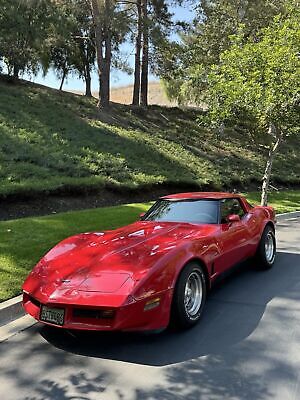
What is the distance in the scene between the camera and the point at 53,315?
388 centimetres

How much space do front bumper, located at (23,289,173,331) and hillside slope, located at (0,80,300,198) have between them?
740cm

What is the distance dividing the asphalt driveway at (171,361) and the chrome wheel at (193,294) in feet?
0.58

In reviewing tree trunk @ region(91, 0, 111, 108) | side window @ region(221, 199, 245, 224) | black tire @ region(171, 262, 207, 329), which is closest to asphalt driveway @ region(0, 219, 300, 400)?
black tire @ region(171, 262, 207, 329)

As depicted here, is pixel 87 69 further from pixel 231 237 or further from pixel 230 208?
pixel 231 237

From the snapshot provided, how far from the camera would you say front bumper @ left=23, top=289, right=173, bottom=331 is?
3.68 m

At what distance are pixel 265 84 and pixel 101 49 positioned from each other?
11230 mm

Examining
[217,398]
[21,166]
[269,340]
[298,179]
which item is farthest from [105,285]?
[298,179]

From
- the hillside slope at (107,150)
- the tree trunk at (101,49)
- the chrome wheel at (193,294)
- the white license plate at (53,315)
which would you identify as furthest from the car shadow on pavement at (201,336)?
the tree trunk at (101,49)

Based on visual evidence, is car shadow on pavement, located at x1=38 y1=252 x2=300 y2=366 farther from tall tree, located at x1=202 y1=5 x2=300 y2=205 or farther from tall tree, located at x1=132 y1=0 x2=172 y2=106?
tall tree, located at x1=132 y1=0 x2=172 y2=106

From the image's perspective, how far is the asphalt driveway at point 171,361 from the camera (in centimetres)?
323

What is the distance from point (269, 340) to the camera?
4078mm

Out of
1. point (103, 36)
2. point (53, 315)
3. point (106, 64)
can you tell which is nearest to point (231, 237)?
point (53, 315)

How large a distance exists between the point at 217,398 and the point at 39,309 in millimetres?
1815

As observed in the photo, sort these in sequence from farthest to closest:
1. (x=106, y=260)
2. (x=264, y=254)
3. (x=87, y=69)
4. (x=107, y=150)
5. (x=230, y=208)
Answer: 1. (x=87, y=69)
2. (x=107, y=150)
3. (x=264, y=254)
4. (x=230, y=208)
5. (x=106, y=260)
